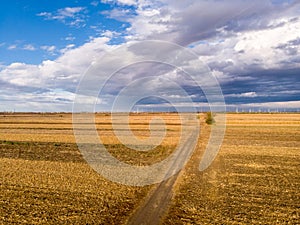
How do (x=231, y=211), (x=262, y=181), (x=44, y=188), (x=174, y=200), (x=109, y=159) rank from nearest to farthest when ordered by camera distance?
1. (x=231, y=211)
2. (x=174, y=200)
3. (x=44, y=188)
4. (x=262, y=181)
5. (x=109, y=159)

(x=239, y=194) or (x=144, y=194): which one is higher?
(x=144, y=194)

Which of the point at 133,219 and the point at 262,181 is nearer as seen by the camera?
the point at 133,219

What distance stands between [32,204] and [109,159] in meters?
12.1

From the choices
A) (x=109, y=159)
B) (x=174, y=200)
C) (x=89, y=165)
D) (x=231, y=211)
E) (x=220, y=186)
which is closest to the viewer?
(x=231, y=211)

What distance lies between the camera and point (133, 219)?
9.54m

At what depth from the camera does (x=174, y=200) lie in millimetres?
11812

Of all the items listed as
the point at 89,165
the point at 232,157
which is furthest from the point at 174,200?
the point at 232,157

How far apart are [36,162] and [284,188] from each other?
50.6 ft

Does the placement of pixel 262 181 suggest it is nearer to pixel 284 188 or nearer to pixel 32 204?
pixel 284 188

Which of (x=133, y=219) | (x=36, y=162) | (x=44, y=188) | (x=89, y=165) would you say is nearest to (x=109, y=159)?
(x=89, y=165)

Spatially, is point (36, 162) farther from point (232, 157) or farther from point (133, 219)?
point (232, 157)

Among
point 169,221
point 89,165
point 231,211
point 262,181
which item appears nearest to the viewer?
point 169,221

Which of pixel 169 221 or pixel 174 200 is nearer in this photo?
pixel 169 221

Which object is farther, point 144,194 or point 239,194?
→ point 239,194
